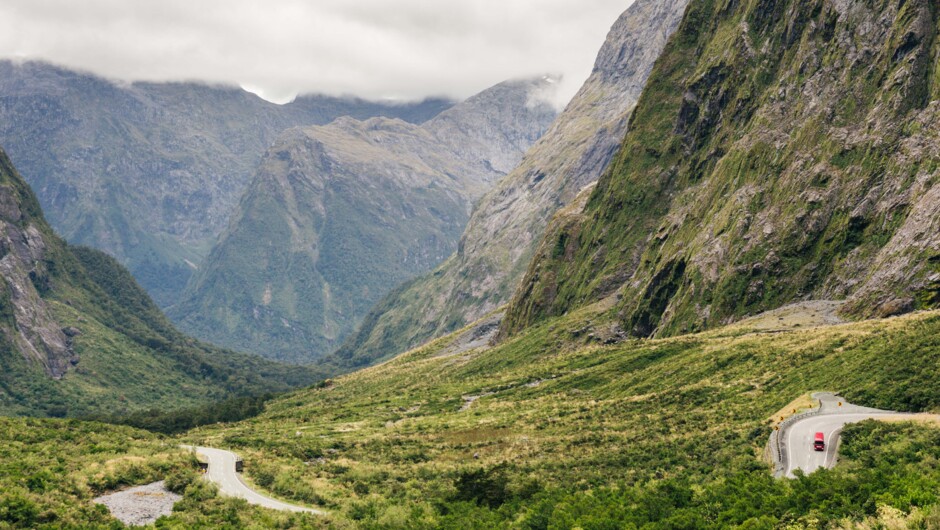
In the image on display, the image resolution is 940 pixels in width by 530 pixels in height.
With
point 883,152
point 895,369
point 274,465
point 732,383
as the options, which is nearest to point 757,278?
point 883,152

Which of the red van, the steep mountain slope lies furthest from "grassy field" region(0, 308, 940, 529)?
the steep mountain slope

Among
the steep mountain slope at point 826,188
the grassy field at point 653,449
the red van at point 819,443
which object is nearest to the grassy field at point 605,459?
the grassy field at point 653,449

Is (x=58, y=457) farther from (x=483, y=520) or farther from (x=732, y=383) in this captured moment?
(x=732, y=383)

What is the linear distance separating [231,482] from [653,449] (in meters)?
A: 42.7

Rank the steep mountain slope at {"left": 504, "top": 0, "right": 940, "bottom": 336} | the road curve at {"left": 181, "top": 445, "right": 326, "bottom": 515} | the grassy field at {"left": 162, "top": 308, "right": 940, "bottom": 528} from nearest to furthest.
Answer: the grassy field at {"left": 162, "top": 308, "right": 940, "bottom": 528} < the road curve at {"left": 181, "top": 445, "right": 326, "bottom": 515} < the steep mountain slope at {"left": 504, "top": 0, "right": 940, "bottom": 336}

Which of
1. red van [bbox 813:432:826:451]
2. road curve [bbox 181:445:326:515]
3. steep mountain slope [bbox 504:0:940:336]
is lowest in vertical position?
road curve [bbox 181:445:326:515]

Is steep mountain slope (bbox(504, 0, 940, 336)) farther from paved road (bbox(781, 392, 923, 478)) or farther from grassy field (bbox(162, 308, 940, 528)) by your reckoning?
paved road (bbox(781, 392, 923, 478))

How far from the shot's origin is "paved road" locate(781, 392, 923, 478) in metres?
59.4

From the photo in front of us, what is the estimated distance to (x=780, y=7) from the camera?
199 meters

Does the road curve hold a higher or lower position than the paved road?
lower

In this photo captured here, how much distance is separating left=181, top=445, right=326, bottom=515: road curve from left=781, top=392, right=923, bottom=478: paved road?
39189 millimetres

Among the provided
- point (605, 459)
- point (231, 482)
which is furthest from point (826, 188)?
point (231, 482)

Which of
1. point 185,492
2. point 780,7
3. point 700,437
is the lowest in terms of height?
point 185,492

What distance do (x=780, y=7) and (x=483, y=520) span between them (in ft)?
598
